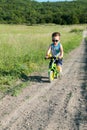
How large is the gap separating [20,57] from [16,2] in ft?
324

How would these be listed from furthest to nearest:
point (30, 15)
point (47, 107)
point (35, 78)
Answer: point (30, 15), point (35, 78), point (47, 107)

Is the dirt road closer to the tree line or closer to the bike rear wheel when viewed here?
the bike rear wheel

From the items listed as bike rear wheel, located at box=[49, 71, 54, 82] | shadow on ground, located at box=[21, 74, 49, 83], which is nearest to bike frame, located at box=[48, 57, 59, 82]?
bike rear wheel, located at box=[49, 71, 54, 82]

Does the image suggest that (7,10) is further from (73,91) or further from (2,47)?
(73,91)

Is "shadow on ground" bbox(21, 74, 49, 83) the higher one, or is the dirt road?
the dirt road

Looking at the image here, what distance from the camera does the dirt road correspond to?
5.58 m

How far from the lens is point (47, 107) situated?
6719 millimetres

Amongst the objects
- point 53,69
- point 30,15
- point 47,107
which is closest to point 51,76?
point 53,69

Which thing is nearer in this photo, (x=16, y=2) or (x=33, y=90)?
(x=33, y=90)

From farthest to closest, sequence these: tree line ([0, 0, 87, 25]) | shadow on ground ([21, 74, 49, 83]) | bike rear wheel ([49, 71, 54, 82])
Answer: tree line ([0, 0, 87, 25]), shadow on ground ([21, 74, 49, 83]), bike rear wheel ([49, 71, 54, 82])

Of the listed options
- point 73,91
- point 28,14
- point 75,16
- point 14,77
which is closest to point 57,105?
point 73,91

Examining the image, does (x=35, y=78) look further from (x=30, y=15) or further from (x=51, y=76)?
(x=30, y=15)

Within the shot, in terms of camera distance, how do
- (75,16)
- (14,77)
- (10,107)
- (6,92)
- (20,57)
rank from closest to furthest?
1. (10,107)
2. (6,92)
3. (14,77)
4. (20,57)
5. (75,16)

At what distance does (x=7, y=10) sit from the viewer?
93312mm
